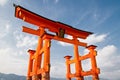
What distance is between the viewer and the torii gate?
9483 mm

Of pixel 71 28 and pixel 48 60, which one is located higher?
pixel 71 28

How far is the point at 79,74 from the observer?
12.2 m

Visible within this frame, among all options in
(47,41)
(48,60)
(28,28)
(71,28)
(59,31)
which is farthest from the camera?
(71,28)

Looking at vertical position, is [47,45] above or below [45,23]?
below

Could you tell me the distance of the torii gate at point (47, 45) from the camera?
31.1 ft

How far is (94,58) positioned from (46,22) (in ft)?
16.3

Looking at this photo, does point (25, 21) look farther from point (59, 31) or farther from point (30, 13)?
point (59, 31)

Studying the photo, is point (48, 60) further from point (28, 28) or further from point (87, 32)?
point (87, 32)

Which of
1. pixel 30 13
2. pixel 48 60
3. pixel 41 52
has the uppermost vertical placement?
pixel 30 13

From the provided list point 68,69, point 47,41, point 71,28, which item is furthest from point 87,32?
point 47,41

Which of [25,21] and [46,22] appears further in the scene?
[46,22]

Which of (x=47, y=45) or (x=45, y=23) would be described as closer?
(x=47, y=45)

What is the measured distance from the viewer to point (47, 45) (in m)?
9.47

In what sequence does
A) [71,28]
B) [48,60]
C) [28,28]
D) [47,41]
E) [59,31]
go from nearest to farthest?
1. [48,60]
2. [47,41]
3. [28,28]
4. [59,31]
5. [71,28]
